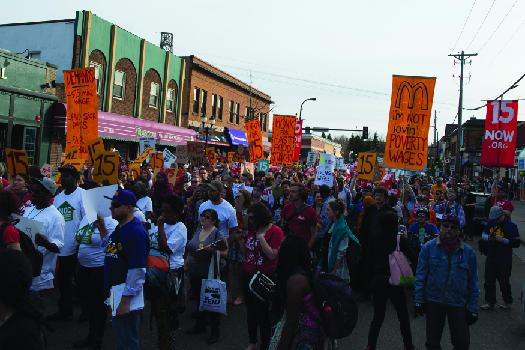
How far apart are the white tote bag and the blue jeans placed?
3.89 feet

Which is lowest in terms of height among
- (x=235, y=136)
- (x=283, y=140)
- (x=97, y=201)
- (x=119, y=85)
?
(x=97, y=201)

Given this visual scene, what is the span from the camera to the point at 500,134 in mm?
10898

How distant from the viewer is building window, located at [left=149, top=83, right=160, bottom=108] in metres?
23.3

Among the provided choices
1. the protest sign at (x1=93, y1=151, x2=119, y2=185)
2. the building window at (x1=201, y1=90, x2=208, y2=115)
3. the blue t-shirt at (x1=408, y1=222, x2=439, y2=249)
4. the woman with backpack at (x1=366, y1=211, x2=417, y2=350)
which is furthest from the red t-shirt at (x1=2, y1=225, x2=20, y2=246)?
the building window at (x1=201, y1=90, x2=208, y2=115)

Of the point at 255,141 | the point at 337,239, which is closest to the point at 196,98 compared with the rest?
the point at 255,141

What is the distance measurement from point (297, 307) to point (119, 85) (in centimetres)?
1991

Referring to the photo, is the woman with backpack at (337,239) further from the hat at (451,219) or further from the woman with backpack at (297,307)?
the woman with backpack at (297,307)

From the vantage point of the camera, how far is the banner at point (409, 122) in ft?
31.8

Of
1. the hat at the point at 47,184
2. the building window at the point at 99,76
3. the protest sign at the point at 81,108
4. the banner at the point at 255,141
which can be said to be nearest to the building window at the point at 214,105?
the banner at the point at 255,141

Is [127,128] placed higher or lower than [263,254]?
higher

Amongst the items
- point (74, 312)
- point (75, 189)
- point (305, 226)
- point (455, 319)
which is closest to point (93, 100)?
point (75, 189)

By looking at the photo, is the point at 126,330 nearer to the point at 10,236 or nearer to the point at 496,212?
the point at 10,236

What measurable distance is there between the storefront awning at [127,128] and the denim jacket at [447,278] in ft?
50.4

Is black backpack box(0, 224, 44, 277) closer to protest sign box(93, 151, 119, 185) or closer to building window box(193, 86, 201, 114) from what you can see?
protest sign box(93, 151, 119, 185)
